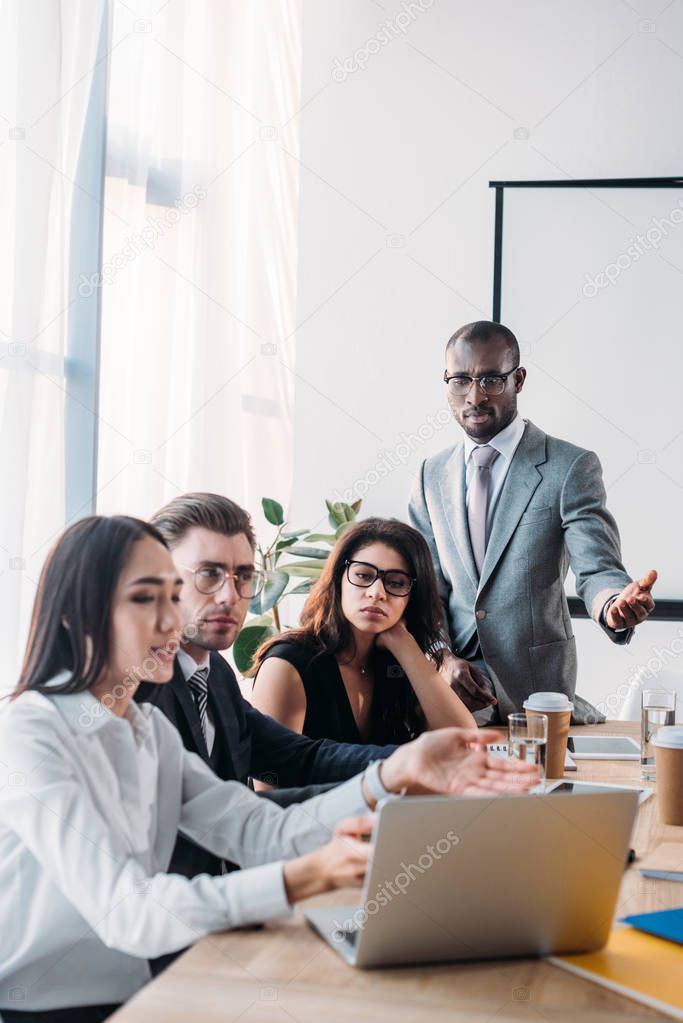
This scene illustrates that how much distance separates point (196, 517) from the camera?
5.76 feet

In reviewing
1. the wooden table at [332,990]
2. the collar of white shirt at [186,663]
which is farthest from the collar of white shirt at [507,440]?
the wooden table at [332,990]

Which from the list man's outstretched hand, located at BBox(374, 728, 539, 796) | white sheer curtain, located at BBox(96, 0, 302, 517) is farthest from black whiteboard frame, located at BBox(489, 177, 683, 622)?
man's outstretched hand, located at BBox(374, 728, 539, 796)

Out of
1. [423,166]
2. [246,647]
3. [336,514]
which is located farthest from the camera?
[423,166]

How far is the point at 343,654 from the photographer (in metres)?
2.30

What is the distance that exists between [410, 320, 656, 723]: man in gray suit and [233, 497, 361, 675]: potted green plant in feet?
1.88

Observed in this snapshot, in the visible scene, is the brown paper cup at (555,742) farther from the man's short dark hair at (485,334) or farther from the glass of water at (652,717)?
the man's short dark hair at (485,334)

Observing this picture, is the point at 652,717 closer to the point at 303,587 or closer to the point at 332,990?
the point at 332,990

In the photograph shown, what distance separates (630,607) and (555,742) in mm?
516

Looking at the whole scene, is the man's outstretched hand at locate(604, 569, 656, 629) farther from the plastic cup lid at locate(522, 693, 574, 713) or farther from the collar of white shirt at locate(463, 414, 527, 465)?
the collar of white shirt at locate(463, 414, 527, 465)

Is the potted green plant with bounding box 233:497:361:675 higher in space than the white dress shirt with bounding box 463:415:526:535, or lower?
lower

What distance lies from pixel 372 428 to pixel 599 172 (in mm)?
1229

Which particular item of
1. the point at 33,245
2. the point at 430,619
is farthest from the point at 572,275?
the point at 33,245

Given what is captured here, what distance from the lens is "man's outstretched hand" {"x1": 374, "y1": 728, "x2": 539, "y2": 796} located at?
1316 millimetres

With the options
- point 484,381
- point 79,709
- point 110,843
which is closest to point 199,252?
point 484,381
